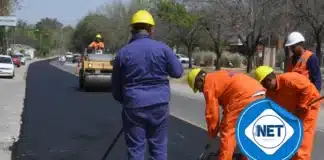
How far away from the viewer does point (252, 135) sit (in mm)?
5496

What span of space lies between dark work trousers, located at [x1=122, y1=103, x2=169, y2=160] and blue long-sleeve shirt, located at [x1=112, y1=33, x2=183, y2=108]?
0.07 meters

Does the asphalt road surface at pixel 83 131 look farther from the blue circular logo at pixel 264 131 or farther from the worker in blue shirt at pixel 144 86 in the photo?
the blue circular logo at pixel 264 131

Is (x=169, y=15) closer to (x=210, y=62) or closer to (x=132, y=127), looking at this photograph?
(x=210, y=62)

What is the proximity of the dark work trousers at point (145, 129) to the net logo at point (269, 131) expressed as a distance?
0.86 m

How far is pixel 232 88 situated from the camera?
6152mm

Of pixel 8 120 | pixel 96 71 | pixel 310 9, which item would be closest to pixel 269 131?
pixel 8 120

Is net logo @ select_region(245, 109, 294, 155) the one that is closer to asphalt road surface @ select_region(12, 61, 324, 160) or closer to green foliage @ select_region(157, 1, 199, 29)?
asphalt road surface @ select_region(12, 61, 324, 160)

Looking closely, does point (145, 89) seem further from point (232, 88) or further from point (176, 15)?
point (176, 15)

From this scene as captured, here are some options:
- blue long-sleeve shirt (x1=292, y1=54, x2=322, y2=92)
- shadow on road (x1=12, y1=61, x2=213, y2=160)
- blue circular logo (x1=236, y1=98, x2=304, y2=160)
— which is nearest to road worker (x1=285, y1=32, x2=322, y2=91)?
blue long-sleeve shirt (x1=292, y1=54, x2=322, y2=92)

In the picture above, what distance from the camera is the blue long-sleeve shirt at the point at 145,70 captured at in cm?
575

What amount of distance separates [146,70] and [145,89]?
0.18 meters

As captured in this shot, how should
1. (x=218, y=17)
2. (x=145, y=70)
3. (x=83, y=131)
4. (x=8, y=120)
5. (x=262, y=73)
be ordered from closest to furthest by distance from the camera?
(x=145, y=70)
(x=262, y=73)
(x=83, y=131)
(x=8, y=120)
(x=218, y=17)

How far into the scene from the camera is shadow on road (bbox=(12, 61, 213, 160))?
31.2ft

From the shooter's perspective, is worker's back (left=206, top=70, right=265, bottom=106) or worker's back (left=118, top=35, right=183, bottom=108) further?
worker's back (left=206, top=70, right=265, bottom=106)
